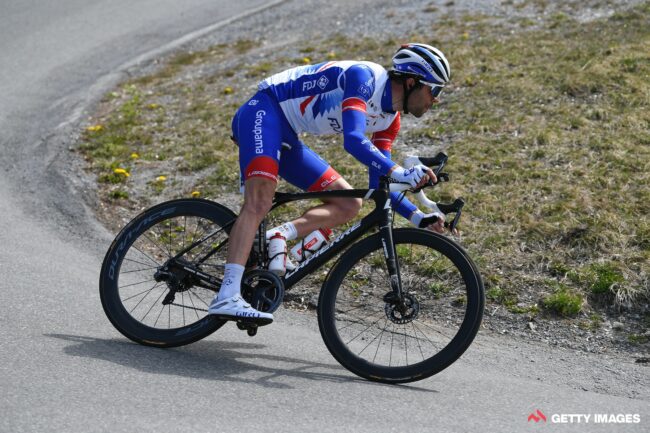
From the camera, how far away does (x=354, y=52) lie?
12812mm

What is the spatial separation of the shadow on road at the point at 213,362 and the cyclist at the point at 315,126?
0.31 m

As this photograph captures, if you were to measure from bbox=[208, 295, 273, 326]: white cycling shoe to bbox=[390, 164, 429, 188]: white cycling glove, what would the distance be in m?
1.16

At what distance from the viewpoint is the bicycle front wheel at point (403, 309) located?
5352mm

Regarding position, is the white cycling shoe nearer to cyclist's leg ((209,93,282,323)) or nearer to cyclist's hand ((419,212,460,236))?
cyclist's leg ((209,93,282,323))

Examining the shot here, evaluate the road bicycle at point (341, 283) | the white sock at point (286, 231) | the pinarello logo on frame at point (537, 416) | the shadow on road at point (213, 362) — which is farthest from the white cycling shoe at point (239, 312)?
the pinarello logo on frame at point (537, 416)

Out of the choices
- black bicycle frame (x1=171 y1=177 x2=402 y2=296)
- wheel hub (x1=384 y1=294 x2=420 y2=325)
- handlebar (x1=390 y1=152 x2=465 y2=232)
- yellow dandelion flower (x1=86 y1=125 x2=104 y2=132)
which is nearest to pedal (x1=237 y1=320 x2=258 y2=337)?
black bicycle frame (x1=171 y1=177 x2=402 y2=296)

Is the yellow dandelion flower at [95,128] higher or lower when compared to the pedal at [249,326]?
lower

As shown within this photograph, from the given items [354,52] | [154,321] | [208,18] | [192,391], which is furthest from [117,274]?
[208,18]

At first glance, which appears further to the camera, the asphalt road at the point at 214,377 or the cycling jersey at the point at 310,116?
the cycling jersey at the point at 310,116

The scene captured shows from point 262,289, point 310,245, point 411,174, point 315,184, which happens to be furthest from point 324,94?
point 262,289

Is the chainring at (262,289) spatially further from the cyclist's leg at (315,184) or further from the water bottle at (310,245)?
the cyclist's leg at (315,184)

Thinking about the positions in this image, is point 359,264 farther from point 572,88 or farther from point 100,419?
point 572,88

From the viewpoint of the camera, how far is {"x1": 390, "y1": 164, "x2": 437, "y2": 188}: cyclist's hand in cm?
525

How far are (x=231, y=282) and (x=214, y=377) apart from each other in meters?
0.59
